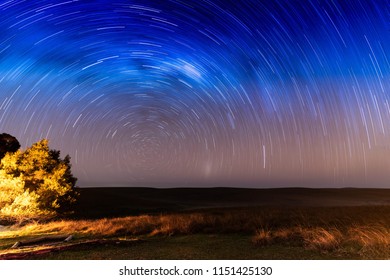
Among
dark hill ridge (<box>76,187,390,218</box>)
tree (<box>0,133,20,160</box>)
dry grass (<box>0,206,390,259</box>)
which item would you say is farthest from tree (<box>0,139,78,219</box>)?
dark hill ridge (<box>76,187,390,218</box>)

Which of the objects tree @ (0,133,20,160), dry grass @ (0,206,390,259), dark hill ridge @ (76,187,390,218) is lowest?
dry grass @ (0,206,390,259)

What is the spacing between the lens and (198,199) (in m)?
67.4

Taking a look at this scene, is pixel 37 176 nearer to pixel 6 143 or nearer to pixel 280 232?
pixel 6 143

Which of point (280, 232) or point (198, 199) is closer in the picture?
point (280, 232)

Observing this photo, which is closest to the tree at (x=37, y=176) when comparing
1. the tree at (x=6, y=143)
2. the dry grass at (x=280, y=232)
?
the dry grass at (x=280, y=232)

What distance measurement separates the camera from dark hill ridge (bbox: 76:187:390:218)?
1821 inches

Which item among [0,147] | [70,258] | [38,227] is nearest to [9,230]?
[38,227]

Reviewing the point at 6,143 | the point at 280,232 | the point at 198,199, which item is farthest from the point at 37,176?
the point at 198,199

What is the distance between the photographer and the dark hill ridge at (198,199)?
152 ft

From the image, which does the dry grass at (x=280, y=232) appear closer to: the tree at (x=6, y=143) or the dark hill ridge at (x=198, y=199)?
the tree at (x=6, y=143)

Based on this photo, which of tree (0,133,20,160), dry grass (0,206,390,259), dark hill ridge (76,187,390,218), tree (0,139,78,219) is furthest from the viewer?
dark hill ridge (76,187,390,218)

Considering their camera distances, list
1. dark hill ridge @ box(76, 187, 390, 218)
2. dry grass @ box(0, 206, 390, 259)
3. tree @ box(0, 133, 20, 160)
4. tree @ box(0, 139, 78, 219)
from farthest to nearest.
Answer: dark hill ridge @ box(76, 187, 390, 218)
tree @ box(0, 133, 20, 160)
tree @ box(0, 139, 78, 219)
dry grass @ box(0, 206, 390, 259)

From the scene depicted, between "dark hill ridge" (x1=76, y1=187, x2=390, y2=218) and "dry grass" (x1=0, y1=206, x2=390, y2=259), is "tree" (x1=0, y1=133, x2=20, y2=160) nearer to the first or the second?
"dry grass" (x1=0, y1=206, x2=390, y2=259)
